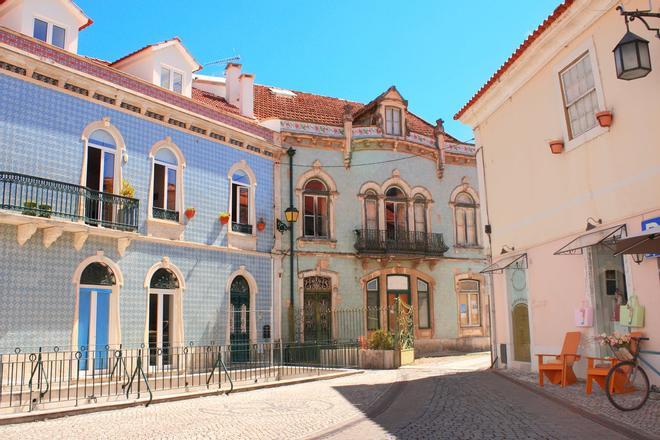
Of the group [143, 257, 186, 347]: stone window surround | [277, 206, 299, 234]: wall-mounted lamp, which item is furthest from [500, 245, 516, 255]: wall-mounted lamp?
[143, 257, 186, 347]: stone window surround

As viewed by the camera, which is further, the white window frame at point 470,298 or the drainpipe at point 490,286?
the white window frame at point 470,298

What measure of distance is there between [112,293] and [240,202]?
613 cm

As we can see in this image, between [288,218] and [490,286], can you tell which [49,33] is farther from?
[490,286]

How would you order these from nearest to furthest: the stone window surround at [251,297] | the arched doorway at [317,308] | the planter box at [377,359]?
the planter box at [377,359]
the stone window surround at [251,297]
the arched doorway at [317,308]

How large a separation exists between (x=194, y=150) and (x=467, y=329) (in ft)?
45.4

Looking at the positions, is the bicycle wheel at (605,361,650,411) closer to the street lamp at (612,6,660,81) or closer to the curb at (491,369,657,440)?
the curb at (491,369,657,440)

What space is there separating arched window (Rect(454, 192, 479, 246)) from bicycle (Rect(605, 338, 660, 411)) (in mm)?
16070

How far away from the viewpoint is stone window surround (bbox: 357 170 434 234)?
2481 cm

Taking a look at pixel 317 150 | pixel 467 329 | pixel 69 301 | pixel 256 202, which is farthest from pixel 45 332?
pixel 467 329

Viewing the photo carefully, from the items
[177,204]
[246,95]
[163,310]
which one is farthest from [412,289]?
[163,310]

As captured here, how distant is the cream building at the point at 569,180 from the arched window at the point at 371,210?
7.55m

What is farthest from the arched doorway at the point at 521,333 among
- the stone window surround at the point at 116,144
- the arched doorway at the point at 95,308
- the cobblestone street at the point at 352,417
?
the stone window surround at the point at 116,144

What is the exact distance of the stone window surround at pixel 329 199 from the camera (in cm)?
2344

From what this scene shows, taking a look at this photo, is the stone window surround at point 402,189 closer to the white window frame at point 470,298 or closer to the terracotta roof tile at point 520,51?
the white window frame at point 470,298
